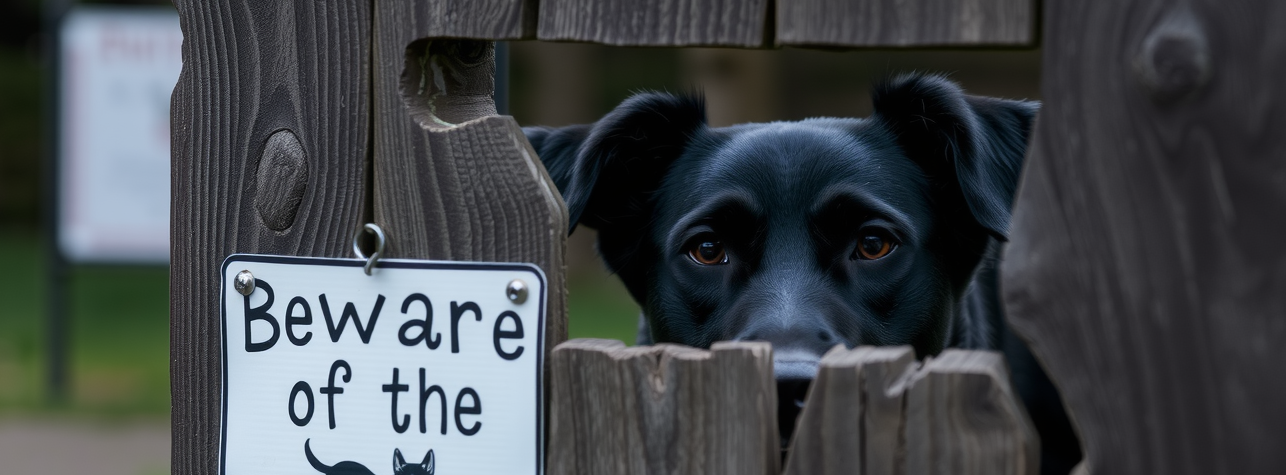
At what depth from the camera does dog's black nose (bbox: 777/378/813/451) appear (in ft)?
6.19

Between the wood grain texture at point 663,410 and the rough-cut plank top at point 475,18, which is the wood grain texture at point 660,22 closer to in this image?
the rough-cut plank top at point 475,18

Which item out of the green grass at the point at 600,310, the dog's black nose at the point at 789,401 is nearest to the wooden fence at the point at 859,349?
the dog's black nose at the point at 789,401

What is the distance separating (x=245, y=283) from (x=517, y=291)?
1.40ft

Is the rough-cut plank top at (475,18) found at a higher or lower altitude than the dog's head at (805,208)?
higher

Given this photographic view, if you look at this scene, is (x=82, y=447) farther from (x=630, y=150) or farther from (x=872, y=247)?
(x=872, y=247)

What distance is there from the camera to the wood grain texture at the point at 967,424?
1.31m

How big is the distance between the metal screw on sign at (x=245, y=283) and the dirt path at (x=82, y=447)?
4.87 meters

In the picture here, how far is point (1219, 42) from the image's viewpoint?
3.87ft

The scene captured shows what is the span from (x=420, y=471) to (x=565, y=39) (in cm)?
62

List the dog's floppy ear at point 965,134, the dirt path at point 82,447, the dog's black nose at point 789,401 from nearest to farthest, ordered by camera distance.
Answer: the dog's black nose at point 789,401
the dog's floppy ear at point 965,134
the dirt path at point 82,447

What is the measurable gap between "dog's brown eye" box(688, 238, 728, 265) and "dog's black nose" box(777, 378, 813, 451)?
89cm

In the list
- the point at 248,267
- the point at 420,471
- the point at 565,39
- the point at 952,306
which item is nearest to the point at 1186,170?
the point at 565,39

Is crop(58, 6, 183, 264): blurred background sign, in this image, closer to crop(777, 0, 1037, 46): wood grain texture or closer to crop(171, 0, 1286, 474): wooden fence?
crop(171, 0, 1286, 474): wooden fence

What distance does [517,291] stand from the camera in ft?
5.17
